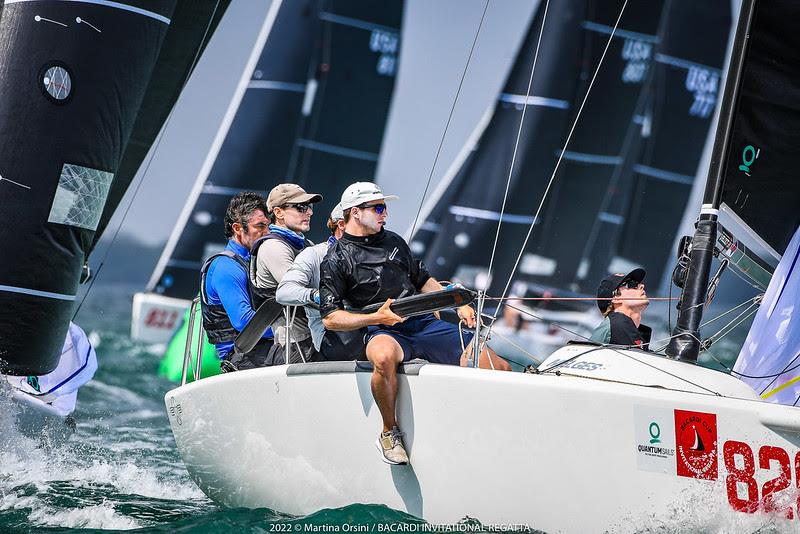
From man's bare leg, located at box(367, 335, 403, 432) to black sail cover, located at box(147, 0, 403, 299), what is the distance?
353 inches

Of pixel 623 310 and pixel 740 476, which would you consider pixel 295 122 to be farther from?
pixel 740 476

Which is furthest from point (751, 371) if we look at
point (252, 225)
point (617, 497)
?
point (252, 225)

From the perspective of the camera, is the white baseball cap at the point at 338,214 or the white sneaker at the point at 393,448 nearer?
the white sneaker at the point at 393,448

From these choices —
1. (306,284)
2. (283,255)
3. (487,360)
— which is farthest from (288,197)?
(487,360)

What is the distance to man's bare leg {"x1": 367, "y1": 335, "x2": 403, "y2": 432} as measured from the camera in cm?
315

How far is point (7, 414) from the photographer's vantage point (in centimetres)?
458

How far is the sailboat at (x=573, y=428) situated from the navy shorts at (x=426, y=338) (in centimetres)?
19

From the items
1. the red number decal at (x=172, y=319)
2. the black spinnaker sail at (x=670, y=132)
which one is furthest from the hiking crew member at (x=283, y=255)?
the black spinnaker sail at (x=670, y=132)

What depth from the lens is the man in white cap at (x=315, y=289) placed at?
3.46 metres

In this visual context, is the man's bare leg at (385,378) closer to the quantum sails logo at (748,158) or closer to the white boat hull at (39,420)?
the quantum sails logo at (748,158)

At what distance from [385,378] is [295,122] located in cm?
1035

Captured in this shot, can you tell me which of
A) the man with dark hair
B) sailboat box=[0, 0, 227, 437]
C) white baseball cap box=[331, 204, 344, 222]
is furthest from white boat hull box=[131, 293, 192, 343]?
white baseball cap box=[331, 204, 344, 222]

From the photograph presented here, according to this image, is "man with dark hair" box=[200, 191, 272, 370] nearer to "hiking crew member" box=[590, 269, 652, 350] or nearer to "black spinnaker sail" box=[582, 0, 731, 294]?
"hiking crew member" box=[590, 269, 652, 350]

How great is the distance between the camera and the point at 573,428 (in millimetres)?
2850
